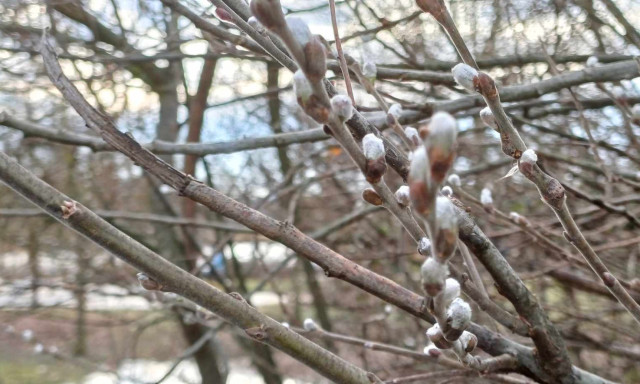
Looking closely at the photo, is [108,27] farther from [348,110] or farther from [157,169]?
[348,110]

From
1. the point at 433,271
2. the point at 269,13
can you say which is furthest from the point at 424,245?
the point at 269,13

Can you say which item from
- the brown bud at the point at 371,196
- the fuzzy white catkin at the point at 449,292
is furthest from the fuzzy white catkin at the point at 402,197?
the fuzzy white catkin at the point at 449,292

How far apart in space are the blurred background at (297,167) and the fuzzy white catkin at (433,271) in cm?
113

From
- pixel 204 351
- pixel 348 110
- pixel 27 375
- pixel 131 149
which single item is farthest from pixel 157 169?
pixel 27 375

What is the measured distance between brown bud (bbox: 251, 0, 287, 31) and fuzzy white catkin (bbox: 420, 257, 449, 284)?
309 millimetres

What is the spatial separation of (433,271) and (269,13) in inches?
13.2

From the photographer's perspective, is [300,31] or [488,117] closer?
[300,31]

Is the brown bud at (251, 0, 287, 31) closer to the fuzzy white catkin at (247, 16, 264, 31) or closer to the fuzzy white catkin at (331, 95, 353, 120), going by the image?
A: the fuzzy white catkin at (331, 95, 353, 120)

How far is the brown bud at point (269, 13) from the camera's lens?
63cm

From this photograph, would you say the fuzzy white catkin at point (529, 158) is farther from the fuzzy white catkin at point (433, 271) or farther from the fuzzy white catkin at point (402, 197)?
the fuzzy white catkin at point (433, 271)

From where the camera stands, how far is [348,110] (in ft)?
2.57

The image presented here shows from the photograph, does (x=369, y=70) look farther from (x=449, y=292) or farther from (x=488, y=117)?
(x=449, y=292)

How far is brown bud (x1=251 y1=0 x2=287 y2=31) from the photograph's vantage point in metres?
0.63

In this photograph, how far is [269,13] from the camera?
0.63 m
